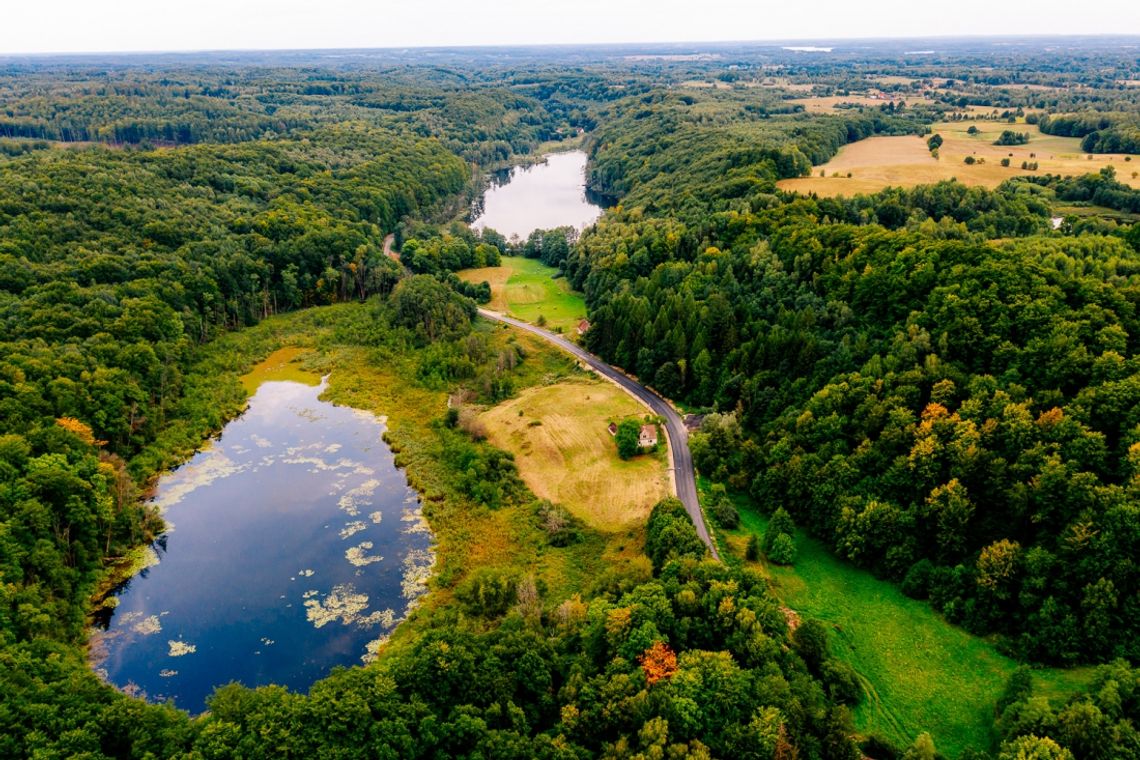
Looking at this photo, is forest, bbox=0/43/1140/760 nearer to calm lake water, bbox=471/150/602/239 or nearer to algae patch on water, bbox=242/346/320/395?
algae patch on water, bbox=242/346/320/395

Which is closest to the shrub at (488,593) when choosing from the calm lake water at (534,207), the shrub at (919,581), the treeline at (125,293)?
the treeline at (125,293)

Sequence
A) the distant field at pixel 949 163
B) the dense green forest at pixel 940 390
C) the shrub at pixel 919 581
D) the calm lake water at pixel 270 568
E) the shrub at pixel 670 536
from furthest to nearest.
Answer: the distant field at pixel 949 163 → the shrub at pixel 670 536 → the shrub at pixel 919 581 → the calm lake water at pixel 270 568 → the dense green forest at pixel 940 390

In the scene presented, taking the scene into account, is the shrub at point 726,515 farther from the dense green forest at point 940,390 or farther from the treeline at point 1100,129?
the treeline at point 1100,129

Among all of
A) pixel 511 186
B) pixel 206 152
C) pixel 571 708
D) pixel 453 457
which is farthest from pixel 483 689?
pixel 511 186

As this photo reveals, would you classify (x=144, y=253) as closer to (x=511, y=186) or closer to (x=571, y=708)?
(x=571, y=708)

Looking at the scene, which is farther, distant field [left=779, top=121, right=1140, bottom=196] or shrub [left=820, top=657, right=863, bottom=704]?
distant field [left=779, top=121, right=1140, bottom=196]

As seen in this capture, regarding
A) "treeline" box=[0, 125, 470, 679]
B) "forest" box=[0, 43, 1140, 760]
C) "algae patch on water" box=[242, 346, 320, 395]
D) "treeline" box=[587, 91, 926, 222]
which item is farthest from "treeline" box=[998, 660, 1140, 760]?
"treeline" box=[587, 91, 926, 222]

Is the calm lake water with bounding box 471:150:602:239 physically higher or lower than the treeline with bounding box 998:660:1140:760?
higher
